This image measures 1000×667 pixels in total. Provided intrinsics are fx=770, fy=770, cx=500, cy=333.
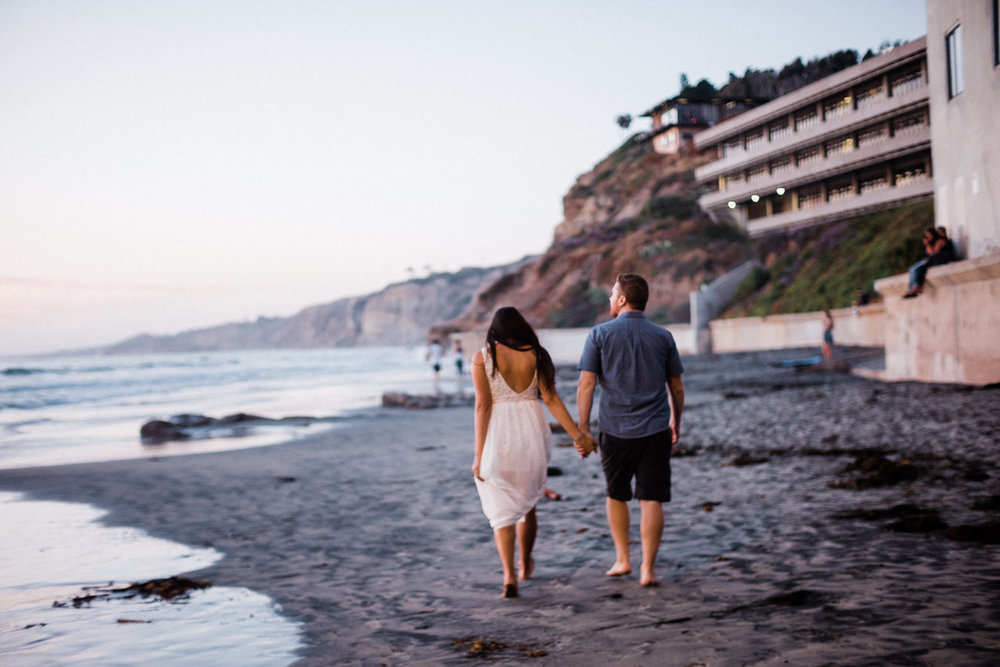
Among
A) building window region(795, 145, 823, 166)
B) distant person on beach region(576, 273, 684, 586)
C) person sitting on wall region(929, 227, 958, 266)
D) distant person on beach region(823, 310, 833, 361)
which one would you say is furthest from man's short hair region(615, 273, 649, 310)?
building window region(795, 145, 823, 166)

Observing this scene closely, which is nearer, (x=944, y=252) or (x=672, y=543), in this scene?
(x=672, y=543)

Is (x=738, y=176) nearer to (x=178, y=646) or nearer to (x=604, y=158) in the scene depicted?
(x=604, y=158)

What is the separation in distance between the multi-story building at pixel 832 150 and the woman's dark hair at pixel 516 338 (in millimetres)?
42172

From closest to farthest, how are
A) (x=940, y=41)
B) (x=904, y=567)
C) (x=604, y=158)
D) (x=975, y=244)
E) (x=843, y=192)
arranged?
1. (x=904, y=567)
2. (x=975, y=244)
3. (x=940, y=41)
4. (x=843, y=192)
5. (x=604, y=158)

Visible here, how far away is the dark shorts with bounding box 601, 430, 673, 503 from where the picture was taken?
4.54 metres

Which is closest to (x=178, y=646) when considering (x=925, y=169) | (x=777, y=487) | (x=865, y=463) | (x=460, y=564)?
(x=460, y=564)

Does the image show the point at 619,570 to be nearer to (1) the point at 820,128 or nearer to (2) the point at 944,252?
(2) the point at 944,252

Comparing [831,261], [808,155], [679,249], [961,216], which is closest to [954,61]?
[961,216]

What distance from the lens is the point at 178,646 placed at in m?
4.07

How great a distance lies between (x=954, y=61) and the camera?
501 inches

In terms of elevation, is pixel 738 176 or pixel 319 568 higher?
pixel 738 176

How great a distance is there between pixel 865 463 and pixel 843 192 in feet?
144

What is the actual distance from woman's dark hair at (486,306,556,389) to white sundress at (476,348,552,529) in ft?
0.18

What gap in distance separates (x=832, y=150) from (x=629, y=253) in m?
16.4
